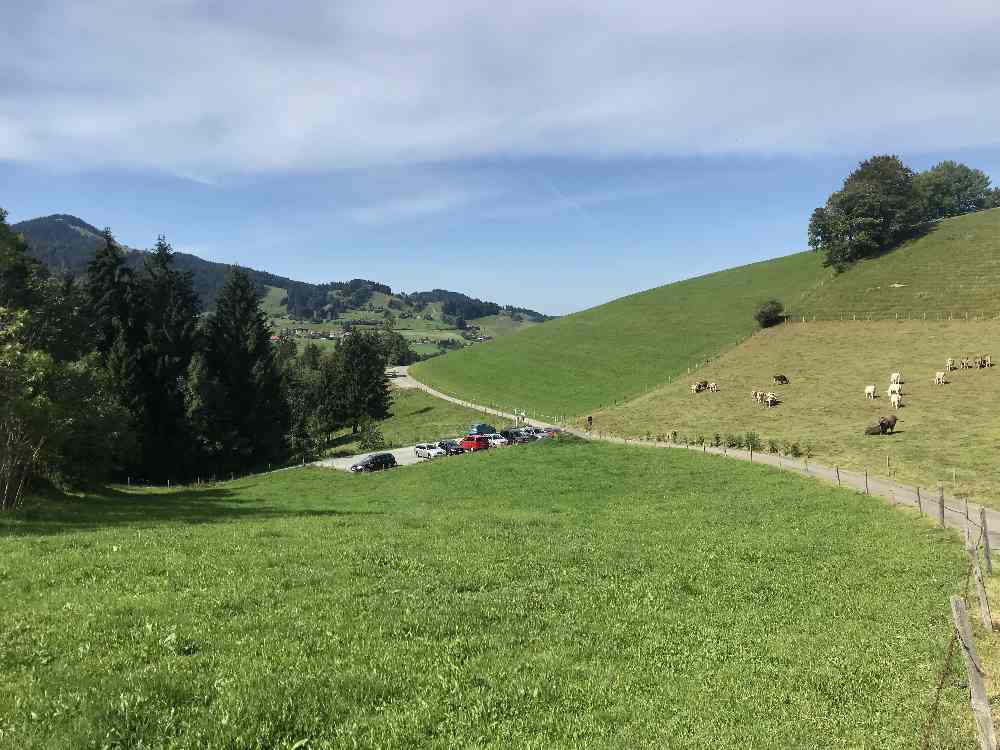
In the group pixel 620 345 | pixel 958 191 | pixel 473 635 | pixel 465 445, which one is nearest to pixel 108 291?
pixel 465 445

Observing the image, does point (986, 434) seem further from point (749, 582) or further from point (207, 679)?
point (207, 679)

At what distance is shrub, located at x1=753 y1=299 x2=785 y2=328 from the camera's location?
9938 cm

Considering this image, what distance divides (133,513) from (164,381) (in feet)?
125

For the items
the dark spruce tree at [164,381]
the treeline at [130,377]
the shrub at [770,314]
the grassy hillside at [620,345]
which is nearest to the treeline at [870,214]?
the grassy hillside at [620,345]

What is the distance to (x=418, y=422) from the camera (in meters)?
93.1

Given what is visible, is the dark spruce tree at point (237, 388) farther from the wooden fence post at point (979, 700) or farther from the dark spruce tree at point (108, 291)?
the wooden fence post at point (979, 700)

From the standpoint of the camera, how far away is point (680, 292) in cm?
14300

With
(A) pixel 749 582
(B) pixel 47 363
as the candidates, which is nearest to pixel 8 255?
(B) pixel 47 363

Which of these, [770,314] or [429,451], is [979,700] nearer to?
[429,451]

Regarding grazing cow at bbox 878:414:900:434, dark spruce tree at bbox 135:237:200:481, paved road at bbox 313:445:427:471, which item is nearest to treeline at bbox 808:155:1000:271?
grazing cow at bbox 878:414:900:434

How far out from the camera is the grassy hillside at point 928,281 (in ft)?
284

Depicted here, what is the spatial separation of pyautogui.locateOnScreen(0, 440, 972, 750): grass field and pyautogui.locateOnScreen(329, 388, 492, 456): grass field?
56029 mm

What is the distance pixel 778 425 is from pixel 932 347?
3409cm

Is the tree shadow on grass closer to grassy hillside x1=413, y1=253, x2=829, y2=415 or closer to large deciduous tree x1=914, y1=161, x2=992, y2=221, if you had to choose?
grassy hillside x1=413, y1=253, x2=829, y2=415
